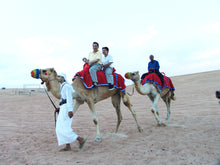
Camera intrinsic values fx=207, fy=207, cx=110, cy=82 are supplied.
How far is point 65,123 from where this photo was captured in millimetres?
5223

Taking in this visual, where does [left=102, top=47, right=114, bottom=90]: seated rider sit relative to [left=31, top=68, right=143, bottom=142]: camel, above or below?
above

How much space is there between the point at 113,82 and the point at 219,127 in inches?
162

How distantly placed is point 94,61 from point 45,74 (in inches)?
69.4

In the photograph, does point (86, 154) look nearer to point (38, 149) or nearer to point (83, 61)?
point (38, 149)

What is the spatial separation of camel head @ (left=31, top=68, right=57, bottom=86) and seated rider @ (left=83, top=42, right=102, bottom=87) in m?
1.24

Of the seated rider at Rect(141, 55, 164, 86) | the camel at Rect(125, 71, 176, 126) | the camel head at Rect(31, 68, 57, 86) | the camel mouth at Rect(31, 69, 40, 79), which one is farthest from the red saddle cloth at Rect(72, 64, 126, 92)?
the seated rider at Rect(141, 55, 164, 86)

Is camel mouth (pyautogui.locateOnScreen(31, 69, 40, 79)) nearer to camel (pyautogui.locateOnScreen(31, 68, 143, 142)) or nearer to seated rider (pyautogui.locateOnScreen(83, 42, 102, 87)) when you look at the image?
camel (pyautogui.locateOnScreen(31, 68, 143, 142))

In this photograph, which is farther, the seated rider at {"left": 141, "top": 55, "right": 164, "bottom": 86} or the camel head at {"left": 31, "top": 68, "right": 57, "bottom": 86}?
the seated rider at {"left": 141, "top": 55, "right": 164, "bottom": 86}

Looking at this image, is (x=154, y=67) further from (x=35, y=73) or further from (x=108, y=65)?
(x=35, y=73)

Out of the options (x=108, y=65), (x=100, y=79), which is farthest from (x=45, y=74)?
(x=108, y=65)

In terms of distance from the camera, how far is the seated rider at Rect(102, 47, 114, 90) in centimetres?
705

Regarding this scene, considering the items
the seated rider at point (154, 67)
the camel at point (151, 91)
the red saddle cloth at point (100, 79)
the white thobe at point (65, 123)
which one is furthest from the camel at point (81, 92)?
the seated rider at point (154, 67)

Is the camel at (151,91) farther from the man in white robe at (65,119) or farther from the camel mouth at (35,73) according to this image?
the camel mouth at (35,73)

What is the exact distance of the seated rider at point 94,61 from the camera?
6561 mm
